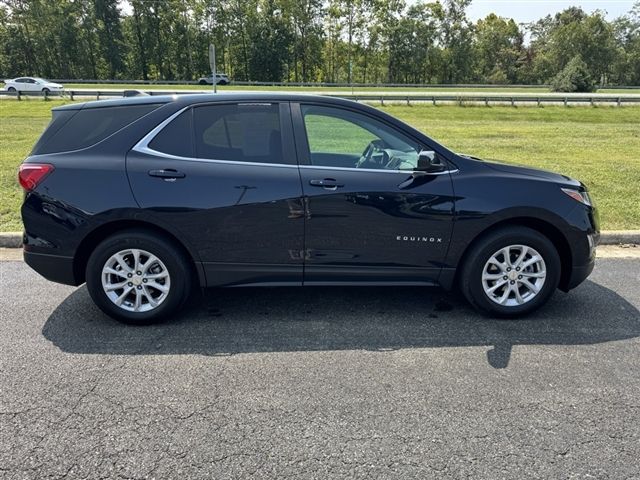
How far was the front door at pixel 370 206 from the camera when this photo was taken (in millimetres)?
3775

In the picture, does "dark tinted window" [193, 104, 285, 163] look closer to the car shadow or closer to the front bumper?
the car shadow

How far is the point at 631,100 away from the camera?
28.7m

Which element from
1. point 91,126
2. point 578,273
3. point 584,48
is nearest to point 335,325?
point 578,273

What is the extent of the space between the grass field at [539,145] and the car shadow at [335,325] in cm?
296

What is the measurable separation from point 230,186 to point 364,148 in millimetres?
1138

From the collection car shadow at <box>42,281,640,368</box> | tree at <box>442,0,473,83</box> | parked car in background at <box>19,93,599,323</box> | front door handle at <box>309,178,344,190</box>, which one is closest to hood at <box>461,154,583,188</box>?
parked car in background at <box>19,93,599,323</box>

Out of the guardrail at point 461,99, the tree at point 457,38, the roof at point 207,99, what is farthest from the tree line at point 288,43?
the roof at point 207,99

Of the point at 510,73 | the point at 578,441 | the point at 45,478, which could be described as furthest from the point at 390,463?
the point at 510,73

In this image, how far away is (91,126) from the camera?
390 centimetres

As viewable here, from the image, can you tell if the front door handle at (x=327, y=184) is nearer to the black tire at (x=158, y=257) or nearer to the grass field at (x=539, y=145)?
the black tire at (x=158, y=257)

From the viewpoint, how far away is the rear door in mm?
3717

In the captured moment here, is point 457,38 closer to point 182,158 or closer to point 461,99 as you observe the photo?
point 461,99

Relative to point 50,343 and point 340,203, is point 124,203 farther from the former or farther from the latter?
point 340,203

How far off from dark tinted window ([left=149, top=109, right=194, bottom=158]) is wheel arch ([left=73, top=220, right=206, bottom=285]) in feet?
1.88
